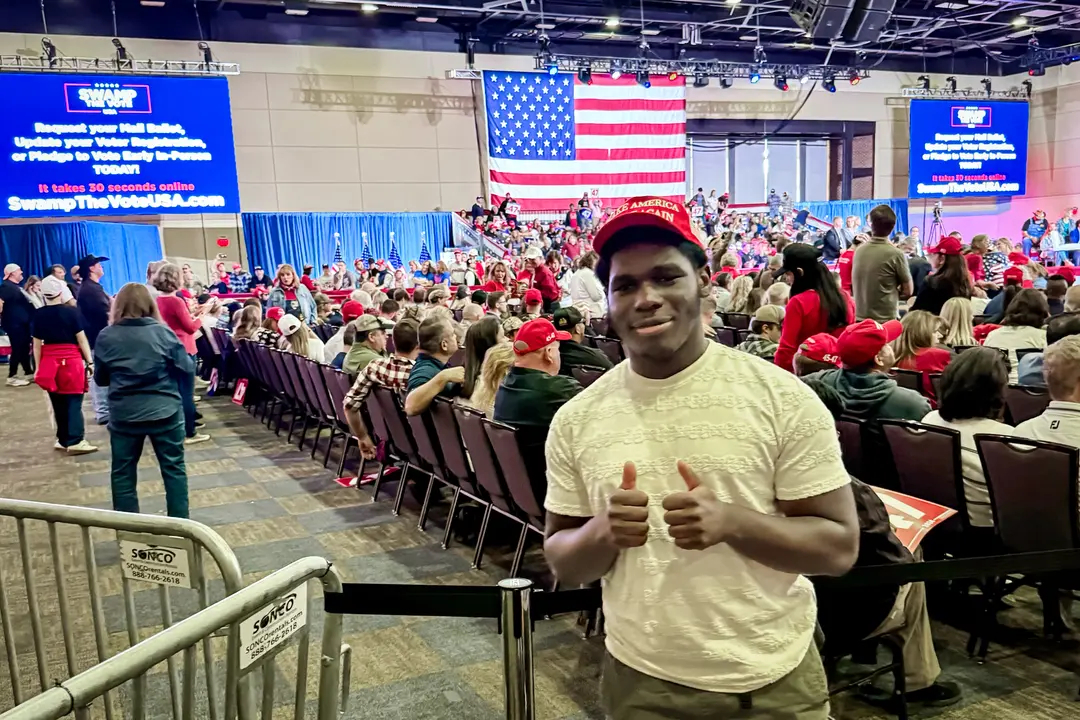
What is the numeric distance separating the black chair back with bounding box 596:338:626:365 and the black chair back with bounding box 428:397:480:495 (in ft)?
10.0

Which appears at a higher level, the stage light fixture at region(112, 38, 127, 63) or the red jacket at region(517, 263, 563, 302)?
the stage light fixture at region(112, 38, 127, 63)

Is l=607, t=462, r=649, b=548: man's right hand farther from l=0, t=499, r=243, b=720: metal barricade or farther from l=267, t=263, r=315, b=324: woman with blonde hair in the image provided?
l=267, t=263, r=315, b=324: woman with blonde hair

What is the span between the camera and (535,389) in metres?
3.76

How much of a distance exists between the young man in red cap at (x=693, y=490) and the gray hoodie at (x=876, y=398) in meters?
2.36

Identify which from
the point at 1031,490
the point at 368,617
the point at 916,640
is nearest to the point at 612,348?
the point at 368,617

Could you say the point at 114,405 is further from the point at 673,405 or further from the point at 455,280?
the point at 455,280

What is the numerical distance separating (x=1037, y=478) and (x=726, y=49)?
19762 millimetres

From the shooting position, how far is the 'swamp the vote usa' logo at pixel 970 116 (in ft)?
70.8

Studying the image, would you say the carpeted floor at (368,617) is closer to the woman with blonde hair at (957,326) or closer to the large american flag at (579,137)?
the woman with blonde hair at (957,326)

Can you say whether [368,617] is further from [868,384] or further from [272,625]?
[868,384]

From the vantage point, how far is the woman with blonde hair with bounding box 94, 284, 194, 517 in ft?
14.5

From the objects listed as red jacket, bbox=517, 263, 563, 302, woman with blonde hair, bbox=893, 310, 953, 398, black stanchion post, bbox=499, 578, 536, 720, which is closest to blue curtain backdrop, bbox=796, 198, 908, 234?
red jacket, bbox=517, 263, 563, 302

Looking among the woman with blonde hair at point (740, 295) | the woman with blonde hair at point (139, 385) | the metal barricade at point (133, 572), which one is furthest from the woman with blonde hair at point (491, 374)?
the woman with blonde hair at point (740, 295)

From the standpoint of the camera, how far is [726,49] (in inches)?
816
